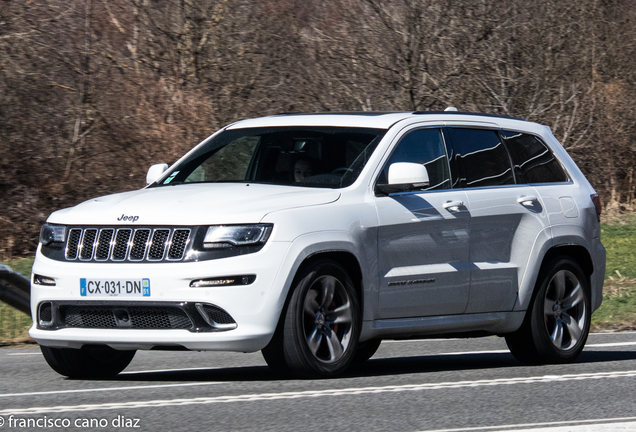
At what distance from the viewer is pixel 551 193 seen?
9.34 metres

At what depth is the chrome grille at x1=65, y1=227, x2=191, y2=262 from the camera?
7152 mm

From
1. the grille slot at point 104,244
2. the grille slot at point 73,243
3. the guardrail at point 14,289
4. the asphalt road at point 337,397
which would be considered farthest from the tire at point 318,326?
the guardrail at point 14,289

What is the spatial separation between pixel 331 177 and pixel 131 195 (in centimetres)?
134

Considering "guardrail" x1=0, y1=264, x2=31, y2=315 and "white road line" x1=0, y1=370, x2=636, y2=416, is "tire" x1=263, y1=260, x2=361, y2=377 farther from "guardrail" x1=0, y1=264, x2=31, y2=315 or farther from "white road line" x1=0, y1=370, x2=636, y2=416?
"guardrail" x1=0, y1=264, x2=31, y2=315

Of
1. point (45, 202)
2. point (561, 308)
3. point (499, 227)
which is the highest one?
point (499, 227)

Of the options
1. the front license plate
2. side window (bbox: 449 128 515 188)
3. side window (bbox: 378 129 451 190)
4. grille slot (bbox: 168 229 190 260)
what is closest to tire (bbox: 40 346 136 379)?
the front license plate

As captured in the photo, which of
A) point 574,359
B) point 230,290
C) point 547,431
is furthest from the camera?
point 574,359

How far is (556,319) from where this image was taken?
9227 mm

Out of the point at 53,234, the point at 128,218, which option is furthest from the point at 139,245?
the point at 53,234

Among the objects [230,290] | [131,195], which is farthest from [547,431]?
[131,195]

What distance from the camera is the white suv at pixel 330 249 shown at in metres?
7.13

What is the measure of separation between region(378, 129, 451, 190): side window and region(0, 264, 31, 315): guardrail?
159 inches

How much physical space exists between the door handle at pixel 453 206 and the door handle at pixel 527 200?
703 millimetres

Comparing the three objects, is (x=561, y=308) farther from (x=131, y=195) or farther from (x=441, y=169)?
(x=131, y=195)
